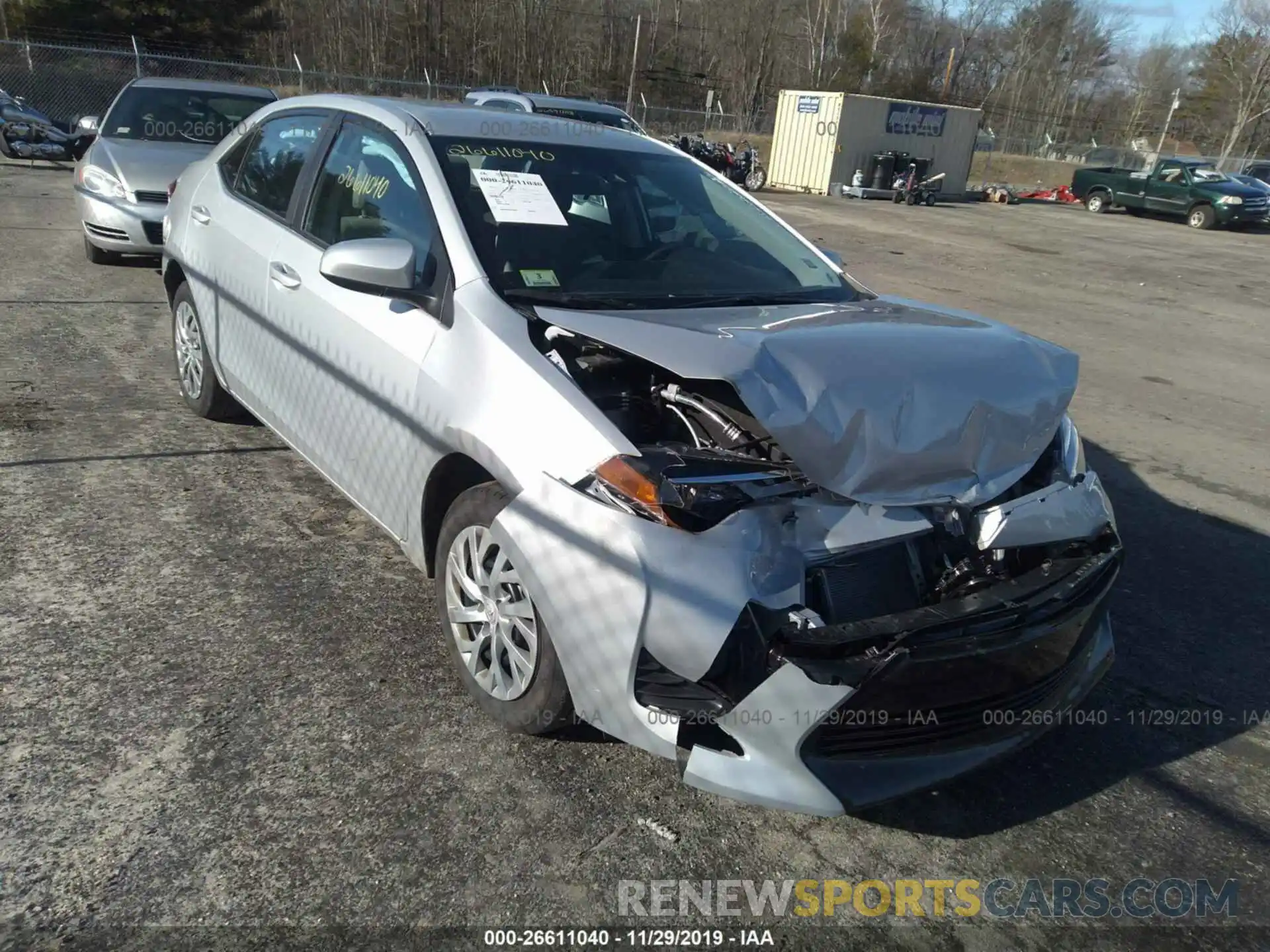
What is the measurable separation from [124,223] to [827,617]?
815 cm

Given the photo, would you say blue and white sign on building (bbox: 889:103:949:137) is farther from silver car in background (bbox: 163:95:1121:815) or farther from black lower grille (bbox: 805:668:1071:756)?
black lower grille (bbox: 805:668:1071:756)

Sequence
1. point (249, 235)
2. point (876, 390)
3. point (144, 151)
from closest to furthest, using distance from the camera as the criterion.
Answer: point (876, 390)
point (249, 235)
point (144, 151)

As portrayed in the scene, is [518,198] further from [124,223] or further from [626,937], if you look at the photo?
[124,223]

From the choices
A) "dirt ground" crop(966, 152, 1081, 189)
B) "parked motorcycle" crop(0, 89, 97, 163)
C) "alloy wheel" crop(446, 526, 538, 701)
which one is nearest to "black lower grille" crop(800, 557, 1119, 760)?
"alloy wheel" crop(446, 526, 538, 701)

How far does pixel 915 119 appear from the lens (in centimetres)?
2820

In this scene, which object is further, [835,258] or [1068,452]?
[835,258]

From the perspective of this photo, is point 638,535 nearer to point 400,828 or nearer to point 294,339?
point 400,828

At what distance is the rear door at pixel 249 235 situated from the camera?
408 centimetres

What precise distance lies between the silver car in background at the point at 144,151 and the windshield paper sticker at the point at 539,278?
6423 millimetres

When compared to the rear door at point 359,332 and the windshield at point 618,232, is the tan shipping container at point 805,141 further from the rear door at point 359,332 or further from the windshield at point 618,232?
the rear door at point 359,332

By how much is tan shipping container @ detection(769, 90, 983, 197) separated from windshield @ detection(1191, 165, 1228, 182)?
6540 mm

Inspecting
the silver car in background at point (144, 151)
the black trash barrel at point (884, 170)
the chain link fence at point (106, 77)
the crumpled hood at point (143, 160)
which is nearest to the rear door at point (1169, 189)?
the black trash barrel at point (884, 170)

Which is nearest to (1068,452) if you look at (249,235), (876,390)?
(876,390)

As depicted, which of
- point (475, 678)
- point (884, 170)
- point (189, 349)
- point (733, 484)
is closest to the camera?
point (733, 484)
